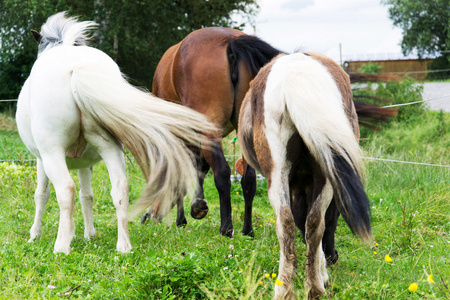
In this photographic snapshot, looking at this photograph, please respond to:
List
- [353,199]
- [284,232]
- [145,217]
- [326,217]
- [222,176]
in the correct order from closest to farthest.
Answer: [353,199] → [284,232] → [326,217] → [222,176] → [145,217]

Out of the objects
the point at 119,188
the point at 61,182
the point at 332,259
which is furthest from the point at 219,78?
the point at 332,259

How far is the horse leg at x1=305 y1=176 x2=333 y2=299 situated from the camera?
2777 mm

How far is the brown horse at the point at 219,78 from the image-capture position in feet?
14.2

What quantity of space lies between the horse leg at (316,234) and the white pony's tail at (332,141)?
193 millimetres

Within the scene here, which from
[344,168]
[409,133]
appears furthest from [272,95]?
[409,133]

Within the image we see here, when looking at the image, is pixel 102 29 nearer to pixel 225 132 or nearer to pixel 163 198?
pixel 225 132

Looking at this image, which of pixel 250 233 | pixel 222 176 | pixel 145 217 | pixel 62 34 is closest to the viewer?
pixel 222 176

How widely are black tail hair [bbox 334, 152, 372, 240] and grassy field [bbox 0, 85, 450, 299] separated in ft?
1.32

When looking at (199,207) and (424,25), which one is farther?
(424,25)

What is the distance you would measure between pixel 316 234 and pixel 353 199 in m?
0.40

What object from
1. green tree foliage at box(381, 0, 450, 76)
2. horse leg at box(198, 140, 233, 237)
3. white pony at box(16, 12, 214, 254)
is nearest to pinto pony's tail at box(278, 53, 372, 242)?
white pony at box(16, 12, 214, 254)

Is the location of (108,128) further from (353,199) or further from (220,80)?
(353,199)

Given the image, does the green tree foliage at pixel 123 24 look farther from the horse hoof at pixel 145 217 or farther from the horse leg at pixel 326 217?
the horse leg at pixel 326 217

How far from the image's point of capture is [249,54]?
14.0 ft
